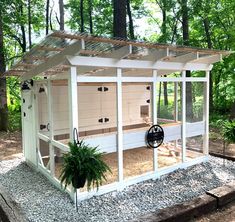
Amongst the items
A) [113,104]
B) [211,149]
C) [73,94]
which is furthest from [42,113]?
[211,149]

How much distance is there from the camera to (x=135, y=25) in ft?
48.7

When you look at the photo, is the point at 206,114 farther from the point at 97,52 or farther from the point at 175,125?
the point at 97,52

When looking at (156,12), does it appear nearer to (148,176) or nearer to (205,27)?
(205,27)

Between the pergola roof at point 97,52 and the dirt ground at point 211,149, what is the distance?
2.56 meters

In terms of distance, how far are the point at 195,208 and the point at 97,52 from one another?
8.76ft

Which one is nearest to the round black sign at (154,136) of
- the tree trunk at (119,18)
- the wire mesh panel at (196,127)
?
the wire mesh panel at (196,127)

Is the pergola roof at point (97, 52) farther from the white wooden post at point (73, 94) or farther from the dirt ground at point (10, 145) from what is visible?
the dirt ground at point (10, 145)

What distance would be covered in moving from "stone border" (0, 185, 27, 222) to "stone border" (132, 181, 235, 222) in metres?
1.54

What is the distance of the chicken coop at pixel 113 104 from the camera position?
3.65 meters

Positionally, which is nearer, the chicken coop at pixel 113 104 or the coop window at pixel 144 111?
the chicken coop at pixel 113 104

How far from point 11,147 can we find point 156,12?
13906 millimetres

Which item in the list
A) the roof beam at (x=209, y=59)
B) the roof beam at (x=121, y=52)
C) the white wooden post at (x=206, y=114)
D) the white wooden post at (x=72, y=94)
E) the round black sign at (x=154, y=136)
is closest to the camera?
the white wooden post at (x=72, y=94)

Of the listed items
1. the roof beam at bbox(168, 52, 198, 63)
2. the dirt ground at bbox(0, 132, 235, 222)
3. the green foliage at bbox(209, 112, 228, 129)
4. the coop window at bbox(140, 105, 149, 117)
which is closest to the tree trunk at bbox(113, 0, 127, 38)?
the coop window at bbox(140, 105, 149, 117)

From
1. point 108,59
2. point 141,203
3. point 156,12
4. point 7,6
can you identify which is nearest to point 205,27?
point 156,12
